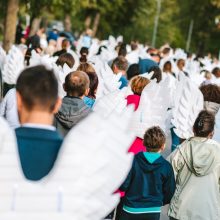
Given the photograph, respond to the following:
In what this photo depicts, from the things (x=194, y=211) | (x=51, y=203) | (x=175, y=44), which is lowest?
(x=194, y=211)

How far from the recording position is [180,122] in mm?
7590

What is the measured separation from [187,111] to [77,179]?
15.0 ft

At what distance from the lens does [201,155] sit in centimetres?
571

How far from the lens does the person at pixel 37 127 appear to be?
129 inches

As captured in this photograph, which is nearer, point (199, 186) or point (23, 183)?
point (23, 183)

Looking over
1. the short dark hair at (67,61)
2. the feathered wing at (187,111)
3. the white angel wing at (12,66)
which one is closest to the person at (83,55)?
the white angel wing at (12,66)

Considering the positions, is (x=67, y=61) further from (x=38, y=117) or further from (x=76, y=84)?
(x=38, y=117)

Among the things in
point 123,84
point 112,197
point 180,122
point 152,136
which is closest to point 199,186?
point 152,136

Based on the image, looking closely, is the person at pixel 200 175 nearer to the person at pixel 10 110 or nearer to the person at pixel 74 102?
the person at pixel 74 102

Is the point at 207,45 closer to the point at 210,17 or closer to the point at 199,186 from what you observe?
the point at 210,17

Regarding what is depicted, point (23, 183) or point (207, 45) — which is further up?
point (207, 45)

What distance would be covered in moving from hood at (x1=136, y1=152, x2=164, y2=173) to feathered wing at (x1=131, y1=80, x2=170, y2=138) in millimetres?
1130

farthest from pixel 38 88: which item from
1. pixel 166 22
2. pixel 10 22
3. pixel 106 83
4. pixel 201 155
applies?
pixel 166 22

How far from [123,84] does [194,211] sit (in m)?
4.12
